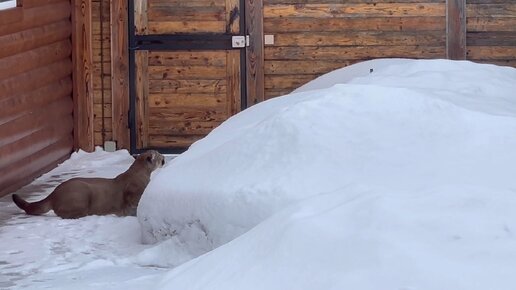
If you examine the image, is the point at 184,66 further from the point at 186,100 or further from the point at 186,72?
the point at 186,100

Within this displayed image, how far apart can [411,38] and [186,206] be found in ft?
22.1

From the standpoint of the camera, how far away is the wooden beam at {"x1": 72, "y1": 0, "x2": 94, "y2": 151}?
13.1m

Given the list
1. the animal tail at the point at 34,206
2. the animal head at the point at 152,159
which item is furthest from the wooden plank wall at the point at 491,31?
the animal tail at the point at 34,206

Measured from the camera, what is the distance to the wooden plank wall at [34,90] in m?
10.7

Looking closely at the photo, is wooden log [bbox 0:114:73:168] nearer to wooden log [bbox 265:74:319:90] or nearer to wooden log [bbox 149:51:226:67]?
wooden log [bbox 149:51:226:67]

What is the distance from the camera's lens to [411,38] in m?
13.3

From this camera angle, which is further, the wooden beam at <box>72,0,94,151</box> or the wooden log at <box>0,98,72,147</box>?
the wooden beam at <box>72,0,94,151</box>

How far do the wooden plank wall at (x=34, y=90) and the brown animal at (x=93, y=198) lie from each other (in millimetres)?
1383

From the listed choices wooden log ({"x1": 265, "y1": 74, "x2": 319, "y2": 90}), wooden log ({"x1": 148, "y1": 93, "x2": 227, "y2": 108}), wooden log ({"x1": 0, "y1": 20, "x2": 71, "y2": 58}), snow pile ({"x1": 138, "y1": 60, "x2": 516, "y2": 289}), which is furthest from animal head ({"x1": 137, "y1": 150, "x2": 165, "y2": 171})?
wooden log ({"x1": 265, "y1": 74, "x2": 319, "y2": 90})

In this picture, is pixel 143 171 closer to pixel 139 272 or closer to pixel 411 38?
pixel 139 272

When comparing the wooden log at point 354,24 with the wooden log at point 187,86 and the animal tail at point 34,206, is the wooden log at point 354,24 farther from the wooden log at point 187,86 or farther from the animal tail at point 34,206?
the animal tail at point 34,206

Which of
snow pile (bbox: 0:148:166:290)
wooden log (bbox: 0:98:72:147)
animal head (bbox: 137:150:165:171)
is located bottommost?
snow pile (bbox: 0:148:166:290)

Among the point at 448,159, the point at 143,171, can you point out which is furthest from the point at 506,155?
the point at 143,171

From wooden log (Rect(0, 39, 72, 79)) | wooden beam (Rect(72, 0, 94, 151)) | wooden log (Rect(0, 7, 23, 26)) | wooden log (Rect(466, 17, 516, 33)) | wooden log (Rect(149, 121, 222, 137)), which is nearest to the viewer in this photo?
wooden log (Rect(0, 7, 23, 26))
